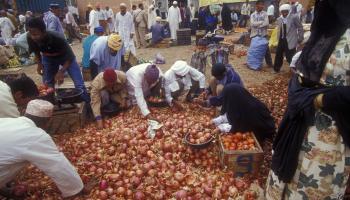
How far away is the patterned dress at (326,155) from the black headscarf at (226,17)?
1347 centimetres

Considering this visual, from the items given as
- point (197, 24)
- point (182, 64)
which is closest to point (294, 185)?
point (182, 64)

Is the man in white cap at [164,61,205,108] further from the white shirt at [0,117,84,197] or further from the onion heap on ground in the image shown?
the white shirt at [0,117,84,197]

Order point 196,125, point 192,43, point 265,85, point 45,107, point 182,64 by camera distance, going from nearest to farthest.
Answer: point 45,107, point 196,125, point 182,64, point 265,85, point 192,43

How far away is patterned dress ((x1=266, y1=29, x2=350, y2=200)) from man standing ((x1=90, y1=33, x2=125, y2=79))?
3956 millimetres

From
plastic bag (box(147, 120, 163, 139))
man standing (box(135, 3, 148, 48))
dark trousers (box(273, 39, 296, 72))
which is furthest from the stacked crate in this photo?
plastic bag (box(147, 120, 163, 139))

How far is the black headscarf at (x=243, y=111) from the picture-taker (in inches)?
137

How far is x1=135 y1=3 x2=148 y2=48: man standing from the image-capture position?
39.5 feet

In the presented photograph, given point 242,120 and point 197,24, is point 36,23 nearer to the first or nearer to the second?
point 242,120

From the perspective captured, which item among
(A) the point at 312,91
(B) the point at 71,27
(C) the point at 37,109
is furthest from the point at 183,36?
(A) the point at 312,91

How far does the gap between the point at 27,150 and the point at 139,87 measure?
2520 millimetres

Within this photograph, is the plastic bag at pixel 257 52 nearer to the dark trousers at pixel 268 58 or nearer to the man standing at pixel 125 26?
the dark trousers at pixel 268 58

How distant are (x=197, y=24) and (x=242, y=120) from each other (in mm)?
11843

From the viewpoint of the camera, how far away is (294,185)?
2.09 metres

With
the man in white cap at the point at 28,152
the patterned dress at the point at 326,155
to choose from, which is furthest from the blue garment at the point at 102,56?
the patterned dress at the point at 326,155
